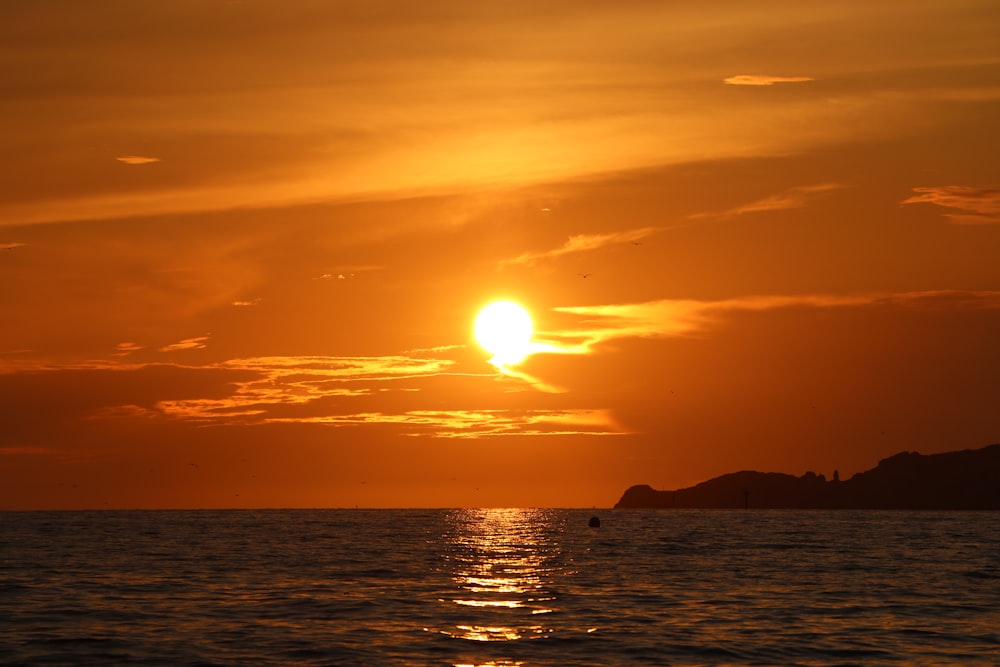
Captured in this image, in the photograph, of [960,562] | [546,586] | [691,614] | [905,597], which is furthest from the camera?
[960,562]

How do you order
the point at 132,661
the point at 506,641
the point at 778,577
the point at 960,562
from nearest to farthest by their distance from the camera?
the point at 132,661, the point at 506,641, the point at 778,577, the point at 960,562

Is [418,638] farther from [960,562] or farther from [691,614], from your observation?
[960,562]

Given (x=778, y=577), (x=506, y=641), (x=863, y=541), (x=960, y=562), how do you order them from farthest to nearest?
1. (x=863, y=541)
2. (x=960, y=562)
3. (x=778, y=577)
4. (x=506, y=641)

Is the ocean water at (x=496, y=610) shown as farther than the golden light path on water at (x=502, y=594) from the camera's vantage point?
No

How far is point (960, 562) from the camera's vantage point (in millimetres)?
106750

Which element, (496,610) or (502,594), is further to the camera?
(502,594)

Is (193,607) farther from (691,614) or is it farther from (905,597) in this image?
(905,597)

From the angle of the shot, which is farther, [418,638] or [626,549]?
[626,549]

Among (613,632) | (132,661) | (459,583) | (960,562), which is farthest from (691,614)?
(960,562)

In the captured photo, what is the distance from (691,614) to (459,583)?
23.4 meters

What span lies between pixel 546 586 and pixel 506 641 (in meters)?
27.7

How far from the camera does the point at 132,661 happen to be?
45.7 m

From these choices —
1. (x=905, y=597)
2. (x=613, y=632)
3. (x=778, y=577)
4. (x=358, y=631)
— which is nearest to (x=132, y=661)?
(x=358, y=631)

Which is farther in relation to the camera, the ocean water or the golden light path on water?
the golden light path on water
